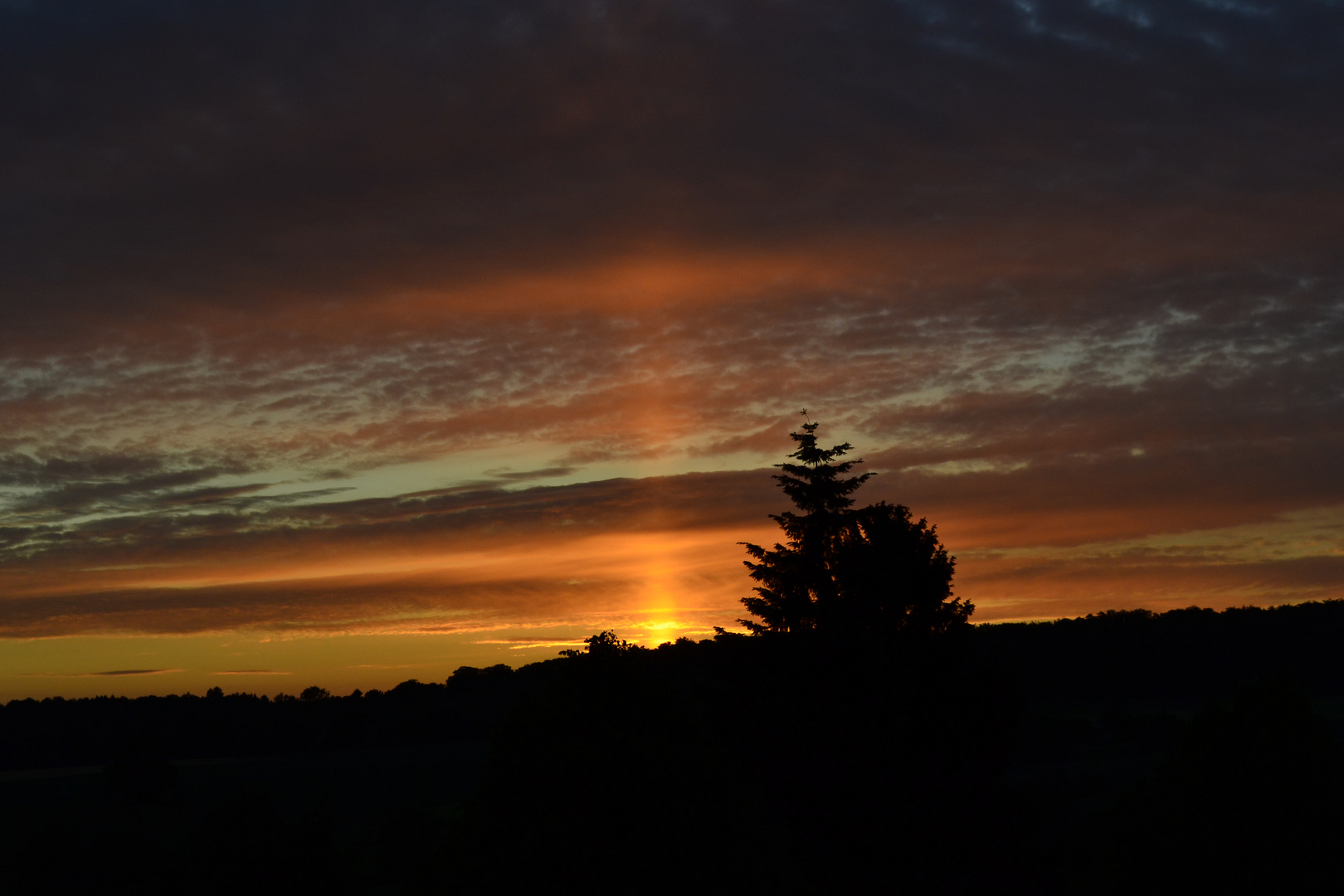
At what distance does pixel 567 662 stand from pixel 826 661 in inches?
1062

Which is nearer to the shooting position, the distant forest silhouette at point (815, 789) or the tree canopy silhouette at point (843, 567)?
the distant forest silhouette at point (815, 789)

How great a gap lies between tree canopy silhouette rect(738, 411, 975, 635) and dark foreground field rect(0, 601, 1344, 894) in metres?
1.48

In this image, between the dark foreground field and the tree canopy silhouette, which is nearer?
the dark foreground field

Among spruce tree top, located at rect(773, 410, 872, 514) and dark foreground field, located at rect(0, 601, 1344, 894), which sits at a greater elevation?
spruce tree top, located at rect(773, 410, 872, 514)

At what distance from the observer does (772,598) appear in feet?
141

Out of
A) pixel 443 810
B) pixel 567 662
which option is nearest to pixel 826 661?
pixel 567 662

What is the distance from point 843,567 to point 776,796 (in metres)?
8.48

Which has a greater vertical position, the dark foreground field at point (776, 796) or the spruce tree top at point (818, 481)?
the spruce tree top at point (818, 481)

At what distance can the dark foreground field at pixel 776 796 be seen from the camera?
11.9 meters

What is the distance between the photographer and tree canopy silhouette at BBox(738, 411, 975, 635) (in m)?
39.9

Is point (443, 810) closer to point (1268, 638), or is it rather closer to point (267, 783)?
point (267, 783)

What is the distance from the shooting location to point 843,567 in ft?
134

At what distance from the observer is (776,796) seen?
1452 inches

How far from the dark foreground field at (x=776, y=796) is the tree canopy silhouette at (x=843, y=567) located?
58.4 inches
